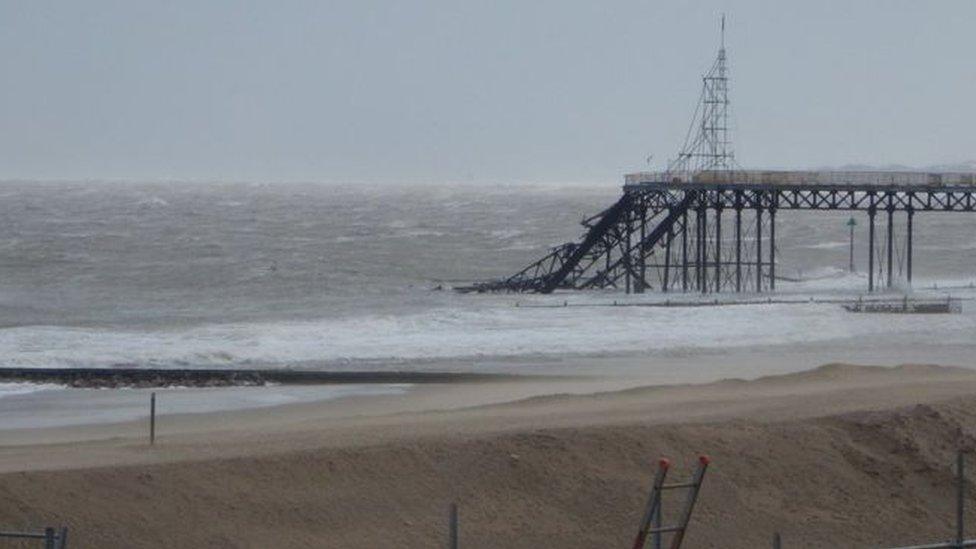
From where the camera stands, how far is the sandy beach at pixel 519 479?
18.9m

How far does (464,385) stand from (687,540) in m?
15.6

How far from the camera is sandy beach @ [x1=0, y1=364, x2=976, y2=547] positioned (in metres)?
18.9

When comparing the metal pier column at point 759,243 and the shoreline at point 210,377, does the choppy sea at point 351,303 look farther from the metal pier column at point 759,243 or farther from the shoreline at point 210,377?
the shoreline at point 210,377

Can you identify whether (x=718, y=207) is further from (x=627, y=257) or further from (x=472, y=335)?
(x=472, y=335)

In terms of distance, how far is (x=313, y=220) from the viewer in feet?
480

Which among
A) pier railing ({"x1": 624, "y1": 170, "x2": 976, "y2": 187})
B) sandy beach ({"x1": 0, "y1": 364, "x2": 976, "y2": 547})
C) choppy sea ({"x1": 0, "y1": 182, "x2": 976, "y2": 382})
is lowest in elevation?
choppy sea ({"x1": 0, "y1": 182, "x2": 976, "y2": 382})

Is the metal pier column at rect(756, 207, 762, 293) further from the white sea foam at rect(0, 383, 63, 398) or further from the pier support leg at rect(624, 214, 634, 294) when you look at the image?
the white sea foam at rect(0, 383, 63, 398)

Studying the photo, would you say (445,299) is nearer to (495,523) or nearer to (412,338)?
(412,338)

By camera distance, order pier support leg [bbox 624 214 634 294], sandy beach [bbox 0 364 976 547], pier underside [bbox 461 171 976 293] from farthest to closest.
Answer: pier support leg [bbox 624 214 634 294]
pier underside [bbox 461 171 976 293]
sandy beach [bbox 0 364 976 547]

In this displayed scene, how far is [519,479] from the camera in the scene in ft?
67.5

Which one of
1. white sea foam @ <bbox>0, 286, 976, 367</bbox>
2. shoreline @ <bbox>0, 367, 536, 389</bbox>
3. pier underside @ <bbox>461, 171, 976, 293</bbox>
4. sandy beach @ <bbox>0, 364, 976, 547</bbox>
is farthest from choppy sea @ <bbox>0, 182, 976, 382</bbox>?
sandy beach @ <bbox>0, 364, 976, 547</bbox>

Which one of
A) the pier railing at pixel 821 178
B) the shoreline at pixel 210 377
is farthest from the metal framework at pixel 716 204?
the shoreline at pixel 210 377

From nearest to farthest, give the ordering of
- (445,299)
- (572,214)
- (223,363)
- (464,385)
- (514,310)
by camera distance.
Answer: (464,385)
(223,363)
(514,310)
(445,299)
(572,214)

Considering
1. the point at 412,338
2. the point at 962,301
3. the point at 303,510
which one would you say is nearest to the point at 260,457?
the point at 303,510
